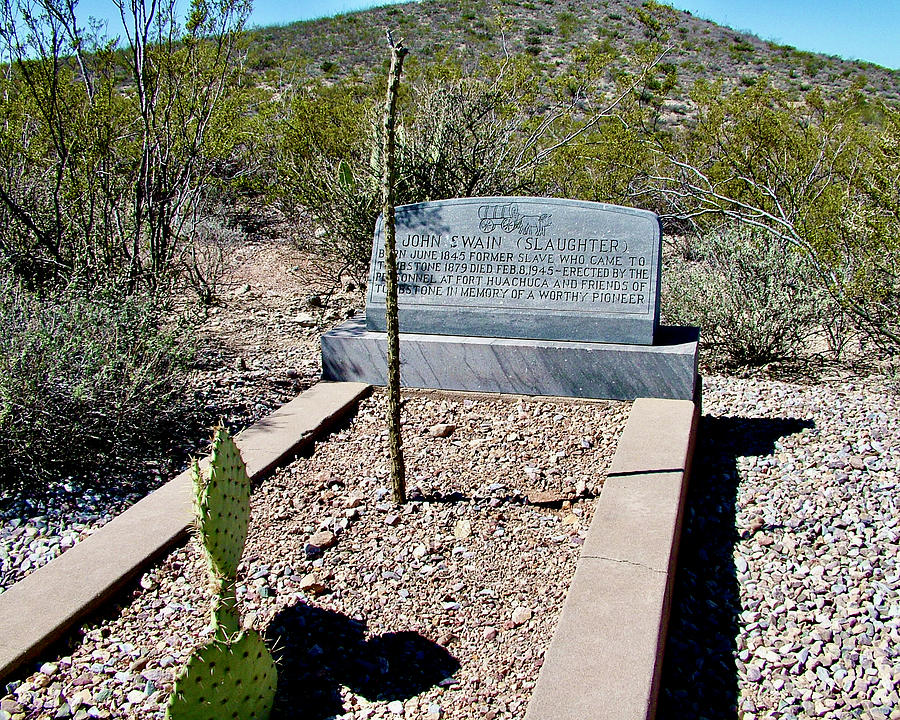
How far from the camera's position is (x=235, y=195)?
12.5 m

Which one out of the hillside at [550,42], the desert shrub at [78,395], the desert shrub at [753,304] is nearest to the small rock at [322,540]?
the desert shrub at [78,395]

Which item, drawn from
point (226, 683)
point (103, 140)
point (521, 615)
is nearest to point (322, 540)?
point (521, 615)

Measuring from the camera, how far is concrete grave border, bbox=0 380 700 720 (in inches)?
97.3

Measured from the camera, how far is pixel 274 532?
346 centimetres

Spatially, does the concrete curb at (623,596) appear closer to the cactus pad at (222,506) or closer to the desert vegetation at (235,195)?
the cactus pad at (222,506)

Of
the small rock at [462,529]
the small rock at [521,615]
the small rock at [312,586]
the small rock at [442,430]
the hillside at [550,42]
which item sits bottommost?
the small rock at [521,615]

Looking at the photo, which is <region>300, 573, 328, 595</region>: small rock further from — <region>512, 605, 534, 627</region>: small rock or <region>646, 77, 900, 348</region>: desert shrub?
<region>646, 77, 900, 348</region>: desert shrub

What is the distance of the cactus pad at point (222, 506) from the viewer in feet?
7.81

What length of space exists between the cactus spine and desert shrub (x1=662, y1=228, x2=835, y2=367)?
5194 millimetres

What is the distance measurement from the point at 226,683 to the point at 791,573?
2260mm

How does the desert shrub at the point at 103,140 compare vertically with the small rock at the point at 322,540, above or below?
above

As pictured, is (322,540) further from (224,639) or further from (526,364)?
(526,364)

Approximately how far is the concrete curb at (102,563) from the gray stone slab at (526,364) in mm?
866

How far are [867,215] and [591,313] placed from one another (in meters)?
2.79
